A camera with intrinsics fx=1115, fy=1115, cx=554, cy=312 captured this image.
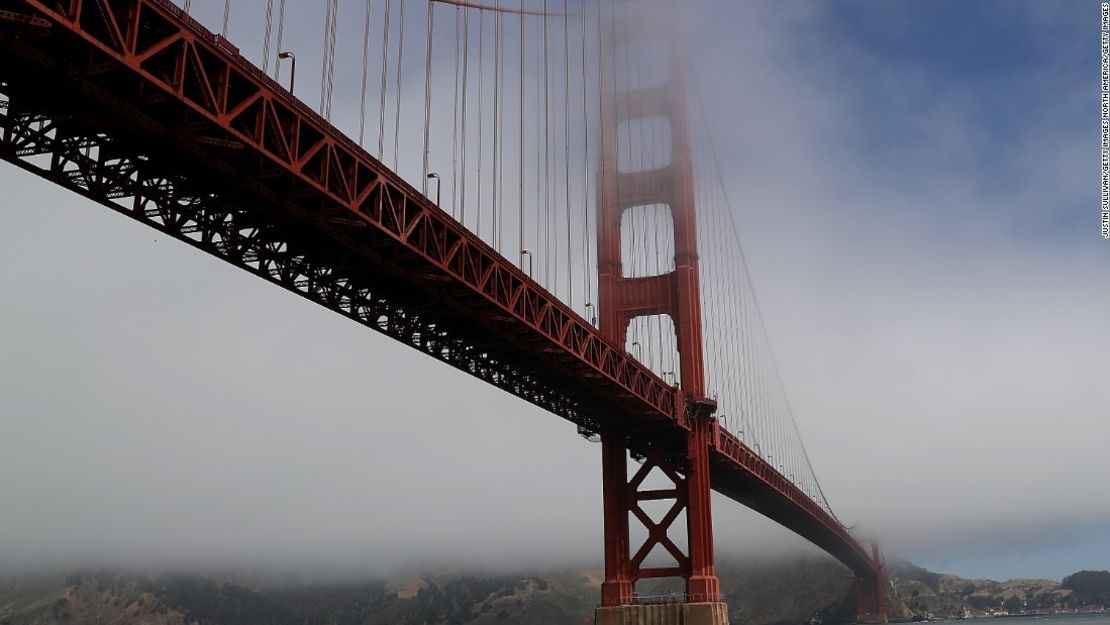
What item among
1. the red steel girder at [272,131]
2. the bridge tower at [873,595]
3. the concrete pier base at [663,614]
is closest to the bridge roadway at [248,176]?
the red steel girder at [272,131]

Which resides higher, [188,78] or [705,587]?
[188,78]

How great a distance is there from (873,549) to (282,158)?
163 metres

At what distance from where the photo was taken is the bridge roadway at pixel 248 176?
57.6 feet

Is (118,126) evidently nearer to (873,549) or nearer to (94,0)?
(94,0)

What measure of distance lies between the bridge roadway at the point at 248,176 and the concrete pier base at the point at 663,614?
15.1 meters

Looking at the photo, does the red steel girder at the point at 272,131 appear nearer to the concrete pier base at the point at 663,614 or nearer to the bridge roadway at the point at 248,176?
the bridge roadway at the point at 248,176

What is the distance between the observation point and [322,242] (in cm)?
2623

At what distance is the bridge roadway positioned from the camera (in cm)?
1755

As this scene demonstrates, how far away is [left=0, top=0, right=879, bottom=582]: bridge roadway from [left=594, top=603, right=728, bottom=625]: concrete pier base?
49.6 ft

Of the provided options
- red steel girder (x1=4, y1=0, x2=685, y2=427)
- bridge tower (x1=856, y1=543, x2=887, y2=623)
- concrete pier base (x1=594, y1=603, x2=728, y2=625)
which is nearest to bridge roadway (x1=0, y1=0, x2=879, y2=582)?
red steel girder (x1=4, y1=0, x2=685, y2=427)

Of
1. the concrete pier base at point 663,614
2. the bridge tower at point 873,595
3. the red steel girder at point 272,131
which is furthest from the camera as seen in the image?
the bridge tower at point 873,595

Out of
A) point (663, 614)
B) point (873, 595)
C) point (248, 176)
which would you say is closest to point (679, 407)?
point (663, 614)

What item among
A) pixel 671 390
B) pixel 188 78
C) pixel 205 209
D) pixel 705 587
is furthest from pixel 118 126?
pixel 705 587

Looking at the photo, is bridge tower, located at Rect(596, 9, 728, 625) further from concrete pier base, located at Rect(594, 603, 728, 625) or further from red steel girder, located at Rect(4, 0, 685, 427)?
red steel girder, located at Rect(4, 0, 685, 427)
